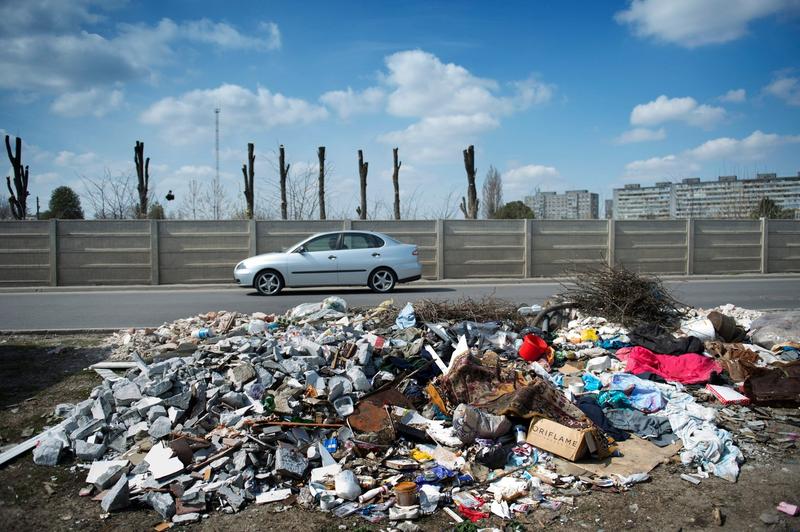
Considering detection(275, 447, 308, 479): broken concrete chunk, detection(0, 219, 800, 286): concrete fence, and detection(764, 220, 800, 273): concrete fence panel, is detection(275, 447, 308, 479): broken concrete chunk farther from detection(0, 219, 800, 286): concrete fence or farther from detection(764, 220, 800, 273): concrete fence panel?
detection(764, 220, 800, 273): concrete fence panel

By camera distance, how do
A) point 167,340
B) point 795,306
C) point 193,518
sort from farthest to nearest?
point 795,306, point 167,340, point 193,518

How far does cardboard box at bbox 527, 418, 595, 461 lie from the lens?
4430 mm

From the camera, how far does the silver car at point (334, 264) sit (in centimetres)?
1406

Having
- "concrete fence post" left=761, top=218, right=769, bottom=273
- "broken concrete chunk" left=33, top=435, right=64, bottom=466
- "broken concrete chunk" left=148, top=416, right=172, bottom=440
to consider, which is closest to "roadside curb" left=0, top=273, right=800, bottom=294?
"concrete fence post" left=761, top=218, right=769, bottom=273

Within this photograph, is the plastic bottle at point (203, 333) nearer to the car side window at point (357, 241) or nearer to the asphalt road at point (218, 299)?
the asphalt road at point (218, 299)

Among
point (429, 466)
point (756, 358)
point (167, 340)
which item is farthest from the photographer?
point (167, 340)

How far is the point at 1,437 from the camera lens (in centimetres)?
527

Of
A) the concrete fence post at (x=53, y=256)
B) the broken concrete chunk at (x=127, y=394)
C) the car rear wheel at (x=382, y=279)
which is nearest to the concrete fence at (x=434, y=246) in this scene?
the concrete fence post at (x=53, y=256)

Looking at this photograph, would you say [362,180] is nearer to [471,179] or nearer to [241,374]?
[471,179]

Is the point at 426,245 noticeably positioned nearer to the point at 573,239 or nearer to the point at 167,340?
the point at 573,239

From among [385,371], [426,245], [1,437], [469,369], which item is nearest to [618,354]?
[469,369]

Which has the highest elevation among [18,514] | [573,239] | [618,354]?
[573,239]

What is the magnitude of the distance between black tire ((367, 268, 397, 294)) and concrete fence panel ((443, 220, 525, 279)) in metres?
5.04

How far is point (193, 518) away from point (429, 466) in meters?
1.72
